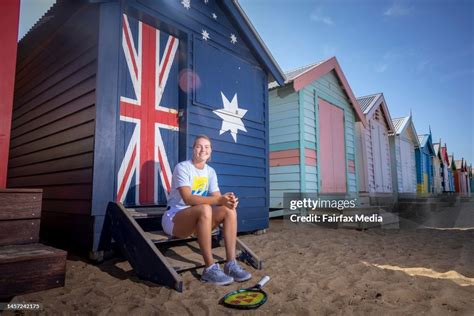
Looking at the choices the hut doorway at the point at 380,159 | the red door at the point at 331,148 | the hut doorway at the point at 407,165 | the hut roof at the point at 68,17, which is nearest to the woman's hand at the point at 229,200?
the hut roof at the point at 68,17

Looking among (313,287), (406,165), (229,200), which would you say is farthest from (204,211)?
(406,165)

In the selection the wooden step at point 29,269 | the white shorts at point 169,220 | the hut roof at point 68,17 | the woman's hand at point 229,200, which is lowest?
the wooden step at point 29,269

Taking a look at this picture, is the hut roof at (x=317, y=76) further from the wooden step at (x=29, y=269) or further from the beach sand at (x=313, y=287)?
the wooden step at (x=29, y=269)

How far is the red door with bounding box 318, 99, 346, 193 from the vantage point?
8719 mm

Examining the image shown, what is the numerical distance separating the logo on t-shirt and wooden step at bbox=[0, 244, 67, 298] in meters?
1.33

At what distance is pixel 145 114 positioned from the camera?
423 cm

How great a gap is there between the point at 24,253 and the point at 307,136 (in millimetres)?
7002

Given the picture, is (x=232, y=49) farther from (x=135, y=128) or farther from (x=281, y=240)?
(x=281, y=240)

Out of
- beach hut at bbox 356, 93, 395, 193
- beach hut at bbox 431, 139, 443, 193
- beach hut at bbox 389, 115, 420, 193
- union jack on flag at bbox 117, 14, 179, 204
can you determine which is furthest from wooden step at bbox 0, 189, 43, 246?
beach hut at bbox 431, 139, 443, 193

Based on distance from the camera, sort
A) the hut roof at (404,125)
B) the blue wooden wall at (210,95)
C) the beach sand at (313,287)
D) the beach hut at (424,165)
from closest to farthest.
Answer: the beach sand at (313,287) < the blue wooden wall at (210,95) < the hut roof at (404,125) < the beach hut at (424,165)

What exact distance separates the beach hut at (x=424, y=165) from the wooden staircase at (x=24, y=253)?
72.0 feet

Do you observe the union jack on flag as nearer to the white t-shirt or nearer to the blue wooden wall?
the blue wooden wall

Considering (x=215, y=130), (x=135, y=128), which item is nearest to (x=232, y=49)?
(x=215, y=130)

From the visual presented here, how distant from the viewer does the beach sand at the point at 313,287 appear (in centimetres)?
218
